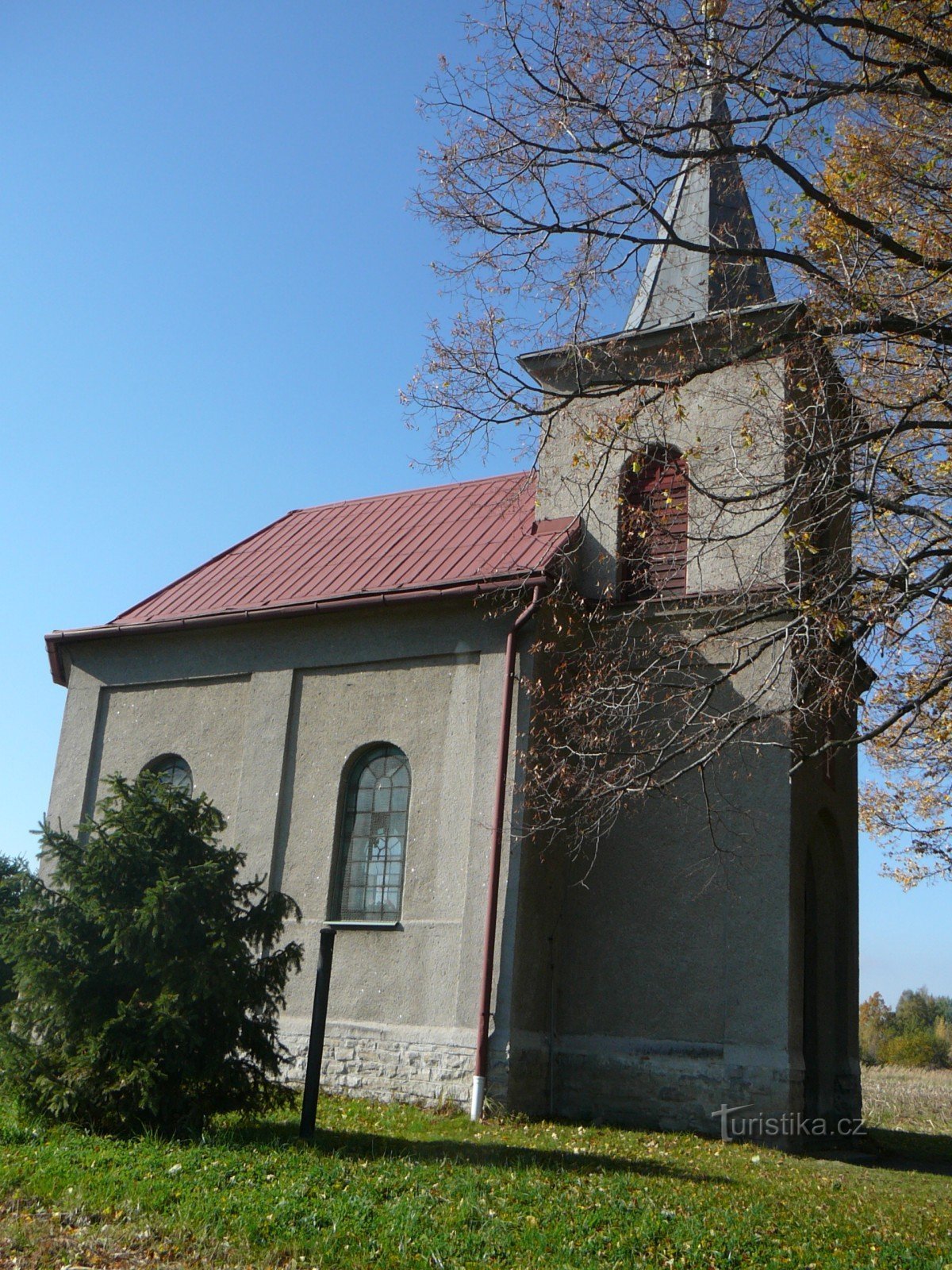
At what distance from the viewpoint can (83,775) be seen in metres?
16.6

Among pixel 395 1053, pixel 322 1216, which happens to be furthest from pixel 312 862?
pixel 322 1216

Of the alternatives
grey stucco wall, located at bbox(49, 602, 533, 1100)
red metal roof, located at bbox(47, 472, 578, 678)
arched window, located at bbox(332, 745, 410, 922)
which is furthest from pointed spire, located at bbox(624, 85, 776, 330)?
arched window, located at bbox(332, 745, 410, 922)

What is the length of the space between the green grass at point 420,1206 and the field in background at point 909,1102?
7083 millimetres

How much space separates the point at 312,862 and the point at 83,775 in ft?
14.0

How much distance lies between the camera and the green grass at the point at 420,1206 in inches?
258

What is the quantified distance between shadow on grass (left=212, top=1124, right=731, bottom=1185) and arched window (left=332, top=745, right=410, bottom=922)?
423cm

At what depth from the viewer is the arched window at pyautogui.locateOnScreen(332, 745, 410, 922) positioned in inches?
548

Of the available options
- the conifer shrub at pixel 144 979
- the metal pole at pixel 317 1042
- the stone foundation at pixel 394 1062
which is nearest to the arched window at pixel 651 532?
the stone foundation at pixel 394 1062

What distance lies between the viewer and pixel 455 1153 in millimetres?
9164

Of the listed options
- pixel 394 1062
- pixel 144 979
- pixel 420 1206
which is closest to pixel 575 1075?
pixel 394 1062

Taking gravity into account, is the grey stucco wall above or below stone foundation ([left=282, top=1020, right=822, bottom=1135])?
above

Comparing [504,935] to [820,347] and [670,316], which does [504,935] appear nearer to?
[820,347]

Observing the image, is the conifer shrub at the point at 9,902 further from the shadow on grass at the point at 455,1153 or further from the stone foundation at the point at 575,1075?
the stone foundation at the point at 575,1075

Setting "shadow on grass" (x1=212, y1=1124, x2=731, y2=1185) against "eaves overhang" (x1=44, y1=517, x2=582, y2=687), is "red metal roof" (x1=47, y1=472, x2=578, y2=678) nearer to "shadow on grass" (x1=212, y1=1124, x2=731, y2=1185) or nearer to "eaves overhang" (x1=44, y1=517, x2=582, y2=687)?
"eaves overhang" (x1=44, y1=517, x2=582, y2=687)
